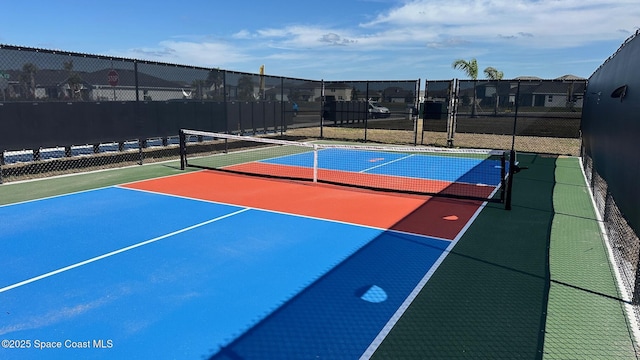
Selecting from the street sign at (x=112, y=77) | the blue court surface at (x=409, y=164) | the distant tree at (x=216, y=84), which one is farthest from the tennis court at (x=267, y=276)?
the distant tree at (x=216, y=84)

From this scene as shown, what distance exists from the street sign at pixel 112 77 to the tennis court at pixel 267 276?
503 centimetres

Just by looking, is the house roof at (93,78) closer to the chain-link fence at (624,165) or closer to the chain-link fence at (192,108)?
the chain-link fence at (192,108)

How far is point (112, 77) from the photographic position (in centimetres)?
1366

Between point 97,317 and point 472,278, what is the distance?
14.7ft

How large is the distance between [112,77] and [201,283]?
431 inches

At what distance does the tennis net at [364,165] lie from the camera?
1075 cm

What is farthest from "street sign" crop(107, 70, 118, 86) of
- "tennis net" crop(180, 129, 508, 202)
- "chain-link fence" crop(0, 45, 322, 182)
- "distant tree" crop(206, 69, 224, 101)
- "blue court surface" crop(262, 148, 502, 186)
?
"blue court surface" crop(262, 148, 502, 186)

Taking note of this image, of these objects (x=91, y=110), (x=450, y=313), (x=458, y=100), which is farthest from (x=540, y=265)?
(x=458, y=100)

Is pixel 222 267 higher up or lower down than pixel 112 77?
lower down

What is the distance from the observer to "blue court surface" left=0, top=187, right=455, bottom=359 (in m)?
4.04

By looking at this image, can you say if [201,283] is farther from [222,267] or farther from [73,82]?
[73,82]

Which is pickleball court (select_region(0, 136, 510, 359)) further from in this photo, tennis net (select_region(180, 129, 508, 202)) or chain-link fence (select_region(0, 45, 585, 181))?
chain-link fence (select_region(0, 45, 585, 181))

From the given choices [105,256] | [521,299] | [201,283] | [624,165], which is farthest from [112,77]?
[624,165]

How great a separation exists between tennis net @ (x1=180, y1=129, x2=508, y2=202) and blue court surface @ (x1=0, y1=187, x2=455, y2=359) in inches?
143
